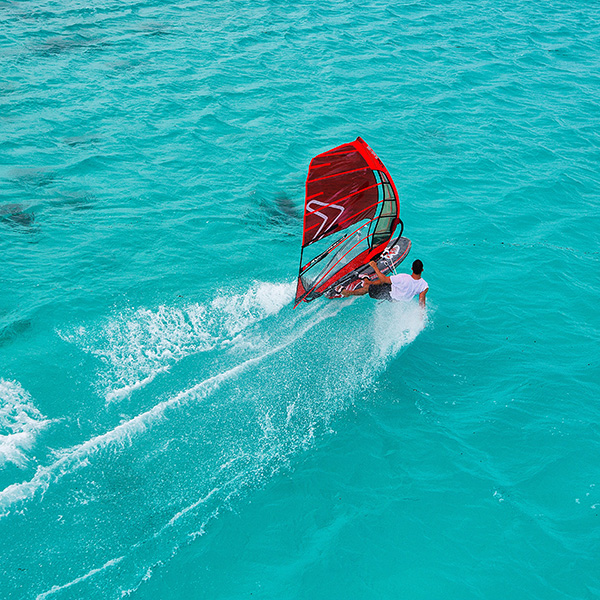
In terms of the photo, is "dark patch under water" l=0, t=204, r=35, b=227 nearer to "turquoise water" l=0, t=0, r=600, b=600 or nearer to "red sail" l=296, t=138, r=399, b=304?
"turquoise water" l=0, t=0, r=600, b=600

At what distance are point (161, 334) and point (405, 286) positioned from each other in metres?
7.15

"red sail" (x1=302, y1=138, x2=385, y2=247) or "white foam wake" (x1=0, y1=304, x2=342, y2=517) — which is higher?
"red sail" (x1=302, y1=138, x2=385, y2=247)

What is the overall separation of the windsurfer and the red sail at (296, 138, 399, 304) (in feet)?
2.85

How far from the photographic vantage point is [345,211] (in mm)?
16547

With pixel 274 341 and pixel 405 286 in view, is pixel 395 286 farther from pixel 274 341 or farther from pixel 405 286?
pixel 274 341

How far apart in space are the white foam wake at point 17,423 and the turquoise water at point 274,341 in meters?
0.06

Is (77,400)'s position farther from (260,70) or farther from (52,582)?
(260,70)

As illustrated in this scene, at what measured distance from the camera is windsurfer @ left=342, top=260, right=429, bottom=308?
16594 millimetres

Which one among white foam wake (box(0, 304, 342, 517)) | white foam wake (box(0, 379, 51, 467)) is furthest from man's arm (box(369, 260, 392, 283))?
white foam wake (box(0, 379, 51, 467))

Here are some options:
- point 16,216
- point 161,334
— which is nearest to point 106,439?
point 161,334

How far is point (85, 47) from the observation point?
30078 millimetres

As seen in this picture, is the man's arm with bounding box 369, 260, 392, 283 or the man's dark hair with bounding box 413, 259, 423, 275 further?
the man's arm with bounding box 369, 260, 392, 283

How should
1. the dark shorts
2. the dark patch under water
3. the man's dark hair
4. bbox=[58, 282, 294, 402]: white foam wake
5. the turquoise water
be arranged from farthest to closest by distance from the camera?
the dark patch under water < the dark shorts < the man's dark hair < bbox=[58, 282, 294, 402]: white foam wake < the turquoise water

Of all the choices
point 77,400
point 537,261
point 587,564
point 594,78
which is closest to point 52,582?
point 77,400
